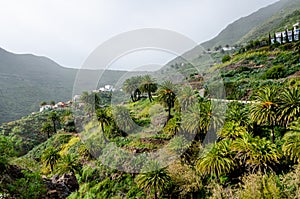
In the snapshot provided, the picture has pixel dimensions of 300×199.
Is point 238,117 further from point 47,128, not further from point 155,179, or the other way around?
point 47,128

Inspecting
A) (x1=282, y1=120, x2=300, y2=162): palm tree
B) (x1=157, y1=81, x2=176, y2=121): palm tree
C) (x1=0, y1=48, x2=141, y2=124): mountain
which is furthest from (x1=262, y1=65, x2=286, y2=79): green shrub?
(x1=0, y1=48, x2=141, y2=124): mountain

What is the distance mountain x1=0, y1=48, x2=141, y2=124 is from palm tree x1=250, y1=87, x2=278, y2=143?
34.1 meters

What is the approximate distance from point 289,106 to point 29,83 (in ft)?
349

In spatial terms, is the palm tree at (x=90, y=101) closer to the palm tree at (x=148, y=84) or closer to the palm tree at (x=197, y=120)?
the palm tree at (x=148, y=84)

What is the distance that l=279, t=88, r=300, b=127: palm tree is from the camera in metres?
22.3

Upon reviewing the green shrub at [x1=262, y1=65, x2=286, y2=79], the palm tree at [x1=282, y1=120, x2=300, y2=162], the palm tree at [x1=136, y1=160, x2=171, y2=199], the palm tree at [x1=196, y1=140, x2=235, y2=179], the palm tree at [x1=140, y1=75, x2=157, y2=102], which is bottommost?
the palm tree at [x1=136, y1=160, x2=171, y2=199]

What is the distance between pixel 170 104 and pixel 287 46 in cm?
4726

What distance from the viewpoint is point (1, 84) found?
9150cm

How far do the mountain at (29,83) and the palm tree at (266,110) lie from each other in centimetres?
3407

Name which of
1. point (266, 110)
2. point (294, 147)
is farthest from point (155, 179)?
point (266, 110)

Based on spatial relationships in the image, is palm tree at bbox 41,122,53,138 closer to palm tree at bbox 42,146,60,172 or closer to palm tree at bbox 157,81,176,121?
palm tree at bbox 42,146,60,172

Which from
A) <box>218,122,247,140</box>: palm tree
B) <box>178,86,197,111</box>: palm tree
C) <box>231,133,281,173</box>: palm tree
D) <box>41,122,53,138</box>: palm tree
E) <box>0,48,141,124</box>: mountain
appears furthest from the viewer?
<box>0,48,141,124</box>: mountain

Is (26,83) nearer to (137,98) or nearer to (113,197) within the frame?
(137,98)

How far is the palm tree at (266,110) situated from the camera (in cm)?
2341
